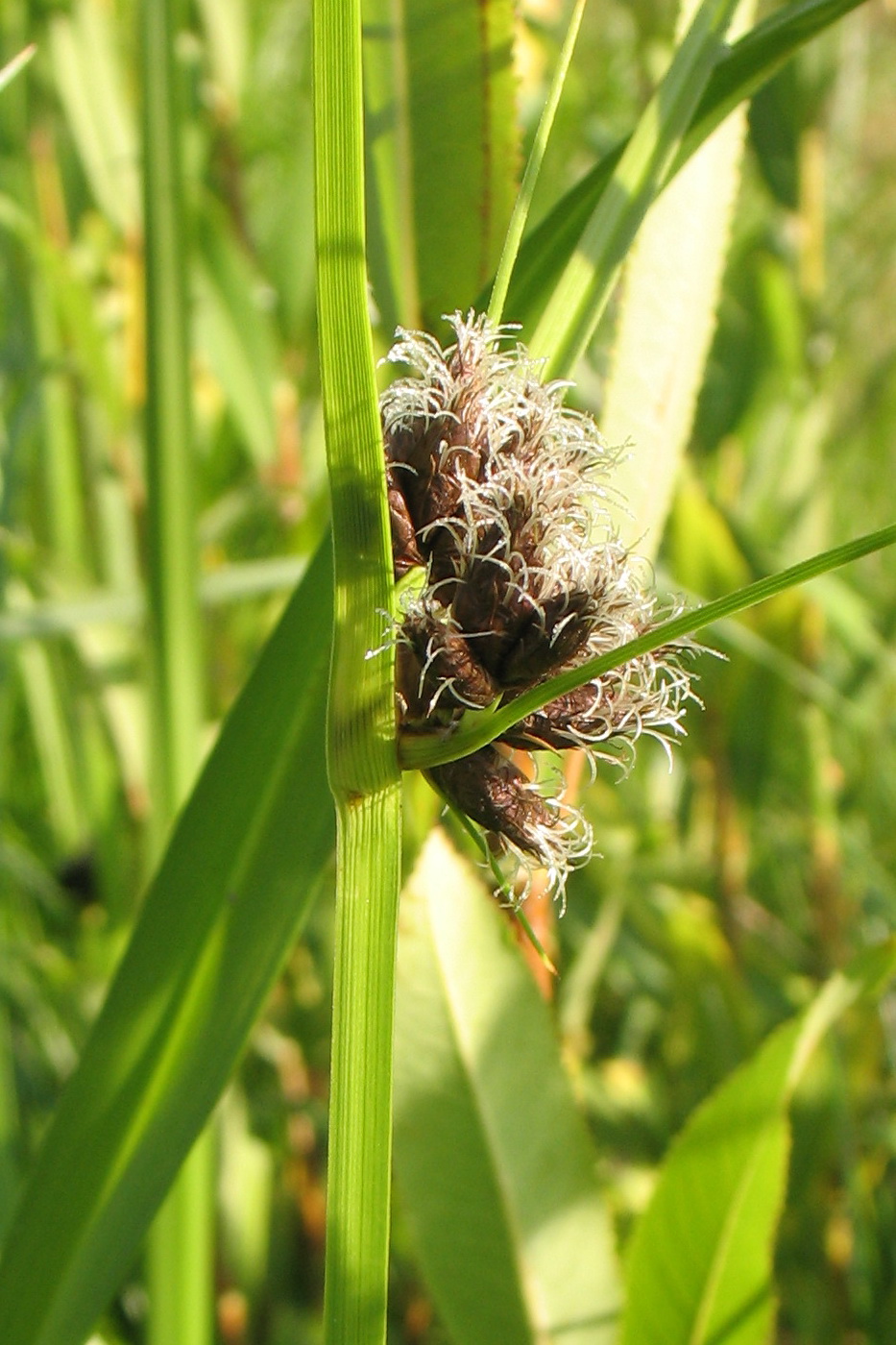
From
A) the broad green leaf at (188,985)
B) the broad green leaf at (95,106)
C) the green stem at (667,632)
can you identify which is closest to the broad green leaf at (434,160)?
the broad green leaf at (188,985)

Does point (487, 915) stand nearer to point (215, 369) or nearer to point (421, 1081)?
point (421, 1081)

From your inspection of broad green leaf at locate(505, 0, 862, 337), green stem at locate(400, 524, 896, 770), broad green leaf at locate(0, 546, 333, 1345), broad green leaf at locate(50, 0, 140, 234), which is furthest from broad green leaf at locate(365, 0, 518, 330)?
broad green leaf at locate(50, 0, 140, 234)

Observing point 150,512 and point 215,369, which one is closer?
point 150,512

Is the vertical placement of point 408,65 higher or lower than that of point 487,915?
higher

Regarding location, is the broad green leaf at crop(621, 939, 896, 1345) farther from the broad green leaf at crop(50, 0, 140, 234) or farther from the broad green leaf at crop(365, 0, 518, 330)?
the broad green leaf at crop(50, 0, 140, 234)

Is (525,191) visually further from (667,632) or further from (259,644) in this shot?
(259,644)

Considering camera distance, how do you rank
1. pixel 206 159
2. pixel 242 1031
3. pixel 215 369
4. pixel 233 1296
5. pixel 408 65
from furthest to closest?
pixel 206 159 → pixel 215 369 → pixel 233 1296 → pixel 408 65 → pixel 242 1031

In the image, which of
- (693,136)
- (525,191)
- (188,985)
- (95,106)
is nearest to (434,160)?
(693,136)

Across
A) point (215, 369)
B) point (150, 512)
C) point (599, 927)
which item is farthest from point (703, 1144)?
point (215, 369)
